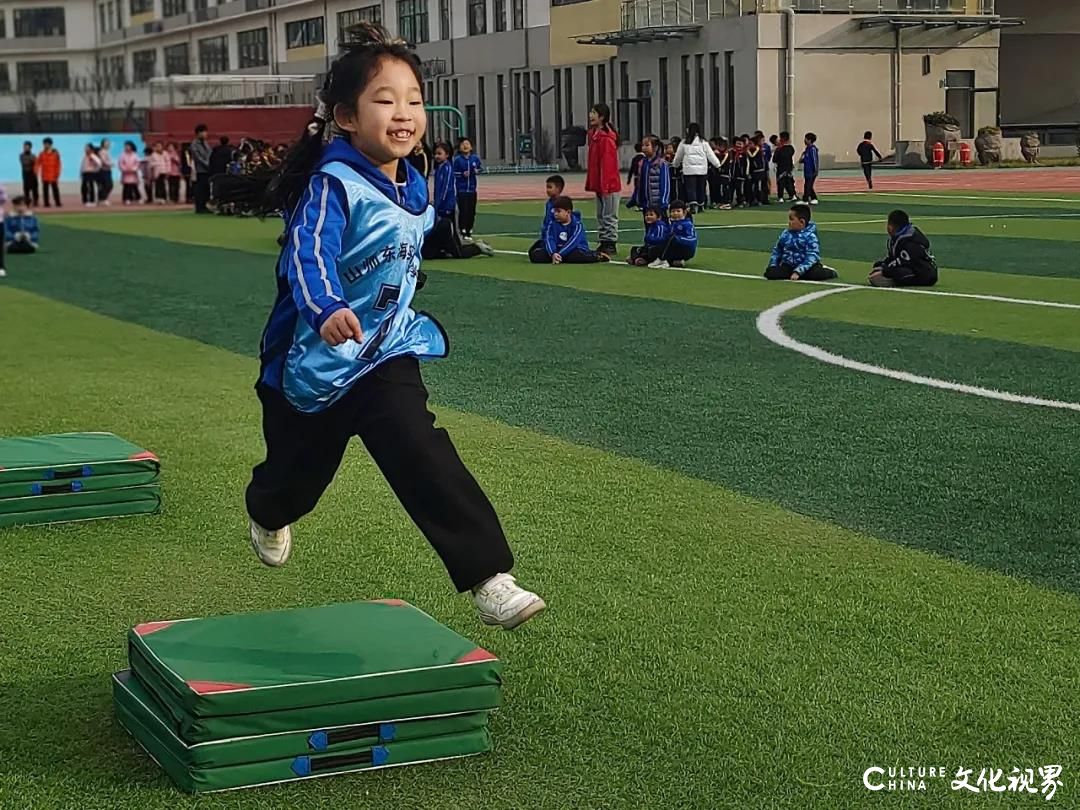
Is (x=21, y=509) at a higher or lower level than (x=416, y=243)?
lower

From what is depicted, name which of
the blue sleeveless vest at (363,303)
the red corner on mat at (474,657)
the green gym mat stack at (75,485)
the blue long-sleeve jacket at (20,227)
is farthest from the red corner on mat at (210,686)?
the blue long-sleeve jacket at (20,227)

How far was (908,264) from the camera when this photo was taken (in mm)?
15547

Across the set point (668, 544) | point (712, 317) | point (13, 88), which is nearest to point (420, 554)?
point (668, 544)

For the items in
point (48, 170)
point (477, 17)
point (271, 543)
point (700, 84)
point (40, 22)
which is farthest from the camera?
point (40, 22)

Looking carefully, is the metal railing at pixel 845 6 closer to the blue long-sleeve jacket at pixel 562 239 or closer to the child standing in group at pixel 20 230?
the child standing in group at pixel 20 230

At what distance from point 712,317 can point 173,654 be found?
32.5ft

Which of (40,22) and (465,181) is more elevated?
(40,22)

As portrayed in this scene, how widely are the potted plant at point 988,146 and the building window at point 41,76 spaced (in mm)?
70546

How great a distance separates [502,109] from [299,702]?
219 feet

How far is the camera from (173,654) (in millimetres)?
3980

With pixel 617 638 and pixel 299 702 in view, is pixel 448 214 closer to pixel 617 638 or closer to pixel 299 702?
pixel 617 638

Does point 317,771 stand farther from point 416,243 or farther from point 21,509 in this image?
point 21,509

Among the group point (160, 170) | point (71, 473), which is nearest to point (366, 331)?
point (71, 473)

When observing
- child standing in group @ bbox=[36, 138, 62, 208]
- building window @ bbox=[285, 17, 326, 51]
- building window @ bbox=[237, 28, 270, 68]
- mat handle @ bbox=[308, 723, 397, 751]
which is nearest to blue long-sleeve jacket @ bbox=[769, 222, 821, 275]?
mat handle @ bbox=[308, 723, 397, 751]
